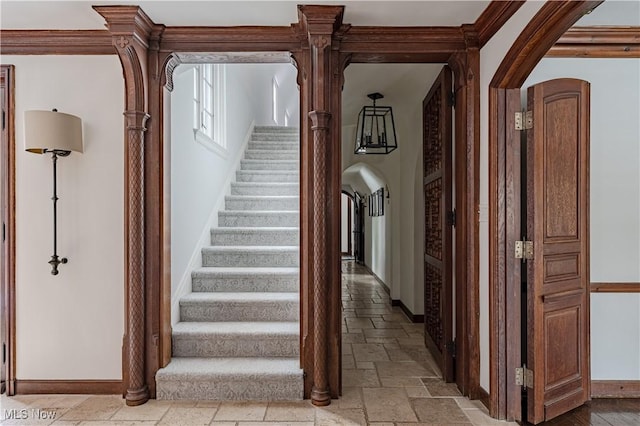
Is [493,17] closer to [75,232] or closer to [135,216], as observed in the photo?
[135,216]

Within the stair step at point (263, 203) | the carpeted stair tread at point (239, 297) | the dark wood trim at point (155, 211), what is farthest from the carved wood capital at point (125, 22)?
the stair step at point (263, 203)

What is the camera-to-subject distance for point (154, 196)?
284cm

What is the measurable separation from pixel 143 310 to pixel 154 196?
79 cm

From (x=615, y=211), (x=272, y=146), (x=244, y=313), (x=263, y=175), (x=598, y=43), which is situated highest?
(x=598, y=43)

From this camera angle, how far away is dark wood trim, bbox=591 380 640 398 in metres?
2.93

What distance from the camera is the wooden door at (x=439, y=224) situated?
310 centimetres

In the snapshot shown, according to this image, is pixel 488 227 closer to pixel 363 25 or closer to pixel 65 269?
pixel 363 25

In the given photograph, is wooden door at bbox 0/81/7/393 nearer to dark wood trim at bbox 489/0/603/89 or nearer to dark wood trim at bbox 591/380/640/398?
dark wood trim at bbox 489/0/603/89

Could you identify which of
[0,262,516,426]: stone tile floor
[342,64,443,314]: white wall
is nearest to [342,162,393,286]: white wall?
[342,64,443,314]: white wall

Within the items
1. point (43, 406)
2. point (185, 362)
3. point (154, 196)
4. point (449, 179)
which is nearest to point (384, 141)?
point (449, 179)

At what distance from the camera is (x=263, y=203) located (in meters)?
4.83

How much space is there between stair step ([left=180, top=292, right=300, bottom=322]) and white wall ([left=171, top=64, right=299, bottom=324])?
12 centimetres

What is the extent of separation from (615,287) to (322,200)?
88.6 inches

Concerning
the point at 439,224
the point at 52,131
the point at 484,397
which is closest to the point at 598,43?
the point at 439,224
